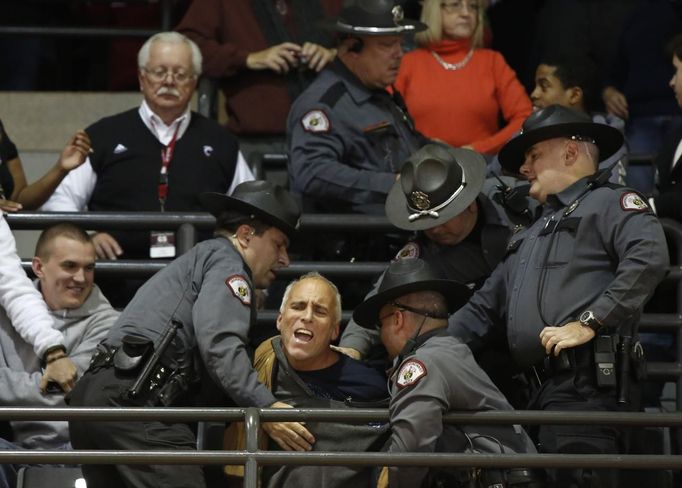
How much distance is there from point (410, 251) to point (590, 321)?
122 cm

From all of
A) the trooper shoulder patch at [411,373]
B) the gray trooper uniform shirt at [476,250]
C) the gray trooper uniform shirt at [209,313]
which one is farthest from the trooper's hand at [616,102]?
the trooper shoulder patch at [411,373]

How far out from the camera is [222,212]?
272 inches

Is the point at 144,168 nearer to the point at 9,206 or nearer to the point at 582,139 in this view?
the point at 9,206

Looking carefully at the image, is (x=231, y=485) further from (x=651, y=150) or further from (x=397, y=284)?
(x=651, y=150)

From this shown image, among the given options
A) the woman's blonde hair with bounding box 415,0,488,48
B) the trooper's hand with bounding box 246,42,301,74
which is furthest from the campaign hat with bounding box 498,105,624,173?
the trooper's hand with bounding box 246,42,301,74

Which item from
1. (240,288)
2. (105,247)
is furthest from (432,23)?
(240,288)

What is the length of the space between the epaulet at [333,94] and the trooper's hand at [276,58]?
69 cm

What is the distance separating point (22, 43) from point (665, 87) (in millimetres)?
3802

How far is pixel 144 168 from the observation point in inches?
317

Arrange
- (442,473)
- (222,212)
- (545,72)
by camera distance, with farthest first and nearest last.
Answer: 1. (545,72)
2. (222,212)
3. (442,473)

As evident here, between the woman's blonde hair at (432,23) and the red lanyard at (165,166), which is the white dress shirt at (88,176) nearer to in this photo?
the red lanyard at (165,166)

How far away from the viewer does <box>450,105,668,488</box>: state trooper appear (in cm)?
634

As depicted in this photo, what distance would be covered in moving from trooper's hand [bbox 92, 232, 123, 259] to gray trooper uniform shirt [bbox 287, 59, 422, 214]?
3.03 ft

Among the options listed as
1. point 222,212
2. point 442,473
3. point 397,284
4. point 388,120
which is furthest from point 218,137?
point 442,473
